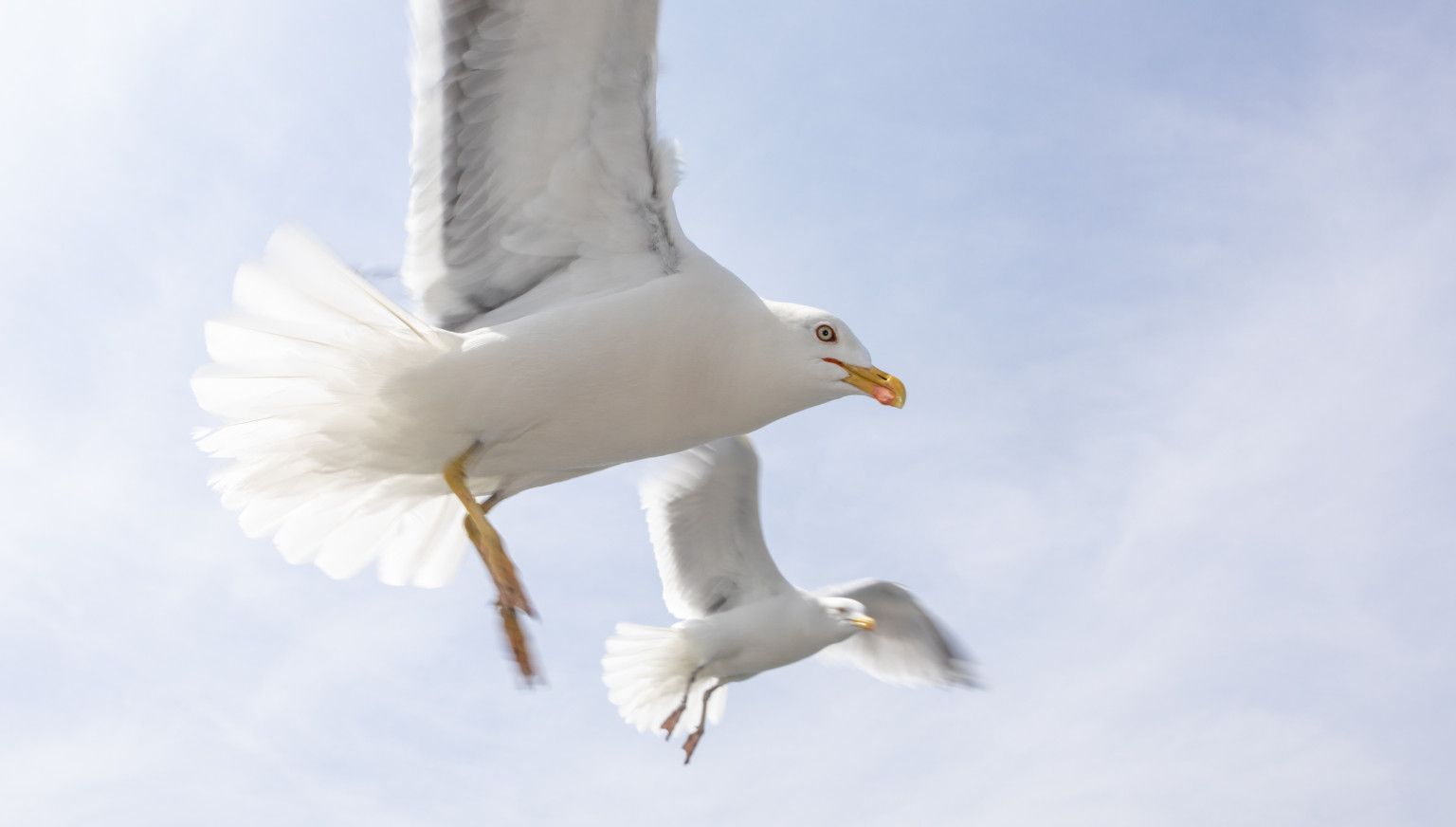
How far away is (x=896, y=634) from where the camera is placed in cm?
973

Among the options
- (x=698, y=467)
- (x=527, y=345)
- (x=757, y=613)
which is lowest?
(x=757, y=613)

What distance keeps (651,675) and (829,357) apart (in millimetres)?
5019

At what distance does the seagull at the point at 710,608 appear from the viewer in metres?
8.85

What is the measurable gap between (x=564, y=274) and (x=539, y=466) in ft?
2.08

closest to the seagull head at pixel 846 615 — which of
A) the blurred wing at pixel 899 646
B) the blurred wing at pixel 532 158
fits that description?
the blurred wing at pixel 899 646

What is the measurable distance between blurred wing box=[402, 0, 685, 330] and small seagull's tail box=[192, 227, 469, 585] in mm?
392

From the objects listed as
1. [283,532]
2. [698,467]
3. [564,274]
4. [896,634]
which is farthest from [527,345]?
[896,634]

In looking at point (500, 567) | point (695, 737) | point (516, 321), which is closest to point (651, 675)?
point (695, 737)

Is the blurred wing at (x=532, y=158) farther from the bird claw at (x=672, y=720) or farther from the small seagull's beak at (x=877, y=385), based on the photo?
the bird claw at (x=672, y=720)

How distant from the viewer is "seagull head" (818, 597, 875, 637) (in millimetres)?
9016

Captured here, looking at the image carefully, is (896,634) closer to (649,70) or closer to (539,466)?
(539,466)

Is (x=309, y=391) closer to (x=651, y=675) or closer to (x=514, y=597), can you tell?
(x=514, y=597)

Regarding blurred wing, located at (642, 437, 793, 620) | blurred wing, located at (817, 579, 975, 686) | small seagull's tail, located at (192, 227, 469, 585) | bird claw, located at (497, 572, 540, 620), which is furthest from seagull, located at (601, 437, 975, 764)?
bird claw, located at (497, 572, 540, 620)

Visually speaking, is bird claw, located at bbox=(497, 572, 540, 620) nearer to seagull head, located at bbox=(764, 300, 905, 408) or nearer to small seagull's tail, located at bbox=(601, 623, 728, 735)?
seagull head, located at bbox=(764, 300, 905, 408)
